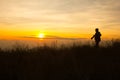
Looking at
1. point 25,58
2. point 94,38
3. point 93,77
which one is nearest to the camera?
point 93,77

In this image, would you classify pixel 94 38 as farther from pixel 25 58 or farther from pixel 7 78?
pixel 7 78

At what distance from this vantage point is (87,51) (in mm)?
14164

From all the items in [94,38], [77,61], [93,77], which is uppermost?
[94,38]

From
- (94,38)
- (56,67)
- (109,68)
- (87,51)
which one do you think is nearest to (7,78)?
(56,67)

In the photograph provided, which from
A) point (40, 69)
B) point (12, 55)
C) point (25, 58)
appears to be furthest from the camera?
point (12, 55)

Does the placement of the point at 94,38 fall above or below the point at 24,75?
above

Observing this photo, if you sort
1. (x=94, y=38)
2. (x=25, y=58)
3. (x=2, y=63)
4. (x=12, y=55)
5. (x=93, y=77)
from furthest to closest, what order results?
(x=94, y=38) < (x=12, y=55) < (x=25, y=58) < (x=2, y=63) < (x=93, y=77)

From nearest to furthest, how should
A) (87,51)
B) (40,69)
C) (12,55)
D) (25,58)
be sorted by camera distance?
(40,69)
(25,58)
(12,55)
(87,51)

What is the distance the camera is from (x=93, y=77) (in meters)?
9.41

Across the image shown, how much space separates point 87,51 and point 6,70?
5.44 meters

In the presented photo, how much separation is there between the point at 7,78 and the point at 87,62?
372 centimetres

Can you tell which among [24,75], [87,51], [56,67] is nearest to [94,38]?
[87,51]

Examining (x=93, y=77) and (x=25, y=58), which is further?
(x=25, y=58)

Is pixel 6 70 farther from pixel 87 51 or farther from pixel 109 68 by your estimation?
pixel 87 51
